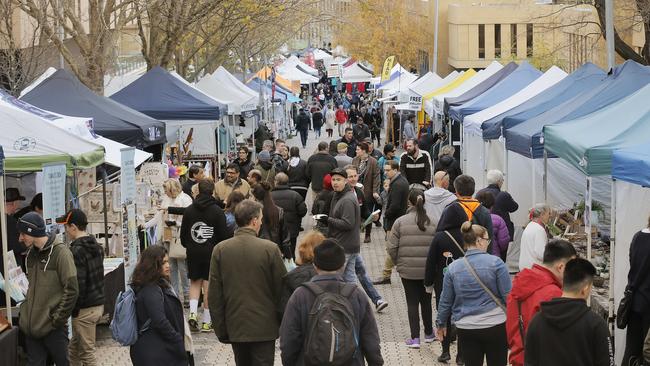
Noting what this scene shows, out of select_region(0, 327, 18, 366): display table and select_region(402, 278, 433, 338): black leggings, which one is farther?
→ select_region(402, 278, 433, 338): black leggings

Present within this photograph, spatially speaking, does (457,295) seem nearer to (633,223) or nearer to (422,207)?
(633,223)

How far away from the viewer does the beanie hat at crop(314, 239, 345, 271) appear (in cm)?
676

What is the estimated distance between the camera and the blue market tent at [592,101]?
1365 centimetres

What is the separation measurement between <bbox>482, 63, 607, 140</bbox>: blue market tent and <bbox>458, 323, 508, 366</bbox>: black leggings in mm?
7609

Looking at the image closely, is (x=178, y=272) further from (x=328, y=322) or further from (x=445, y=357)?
(x=328, y=322)

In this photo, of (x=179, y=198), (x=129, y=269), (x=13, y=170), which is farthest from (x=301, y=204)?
(x=13, y=170)

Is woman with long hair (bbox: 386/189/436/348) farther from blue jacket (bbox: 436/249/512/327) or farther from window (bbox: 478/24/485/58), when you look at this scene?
window (bbox: 478/24/485/58)

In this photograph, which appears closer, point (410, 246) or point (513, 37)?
point (410, 246)

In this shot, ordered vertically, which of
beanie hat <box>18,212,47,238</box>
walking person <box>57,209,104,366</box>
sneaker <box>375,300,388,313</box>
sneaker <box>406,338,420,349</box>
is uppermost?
beanie hat <box>18,212,47,238</box>

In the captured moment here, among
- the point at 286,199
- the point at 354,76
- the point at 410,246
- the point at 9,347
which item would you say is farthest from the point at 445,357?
the point at 354,76

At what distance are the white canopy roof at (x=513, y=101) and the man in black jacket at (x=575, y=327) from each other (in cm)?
1227

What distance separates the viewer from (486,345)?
8.78m

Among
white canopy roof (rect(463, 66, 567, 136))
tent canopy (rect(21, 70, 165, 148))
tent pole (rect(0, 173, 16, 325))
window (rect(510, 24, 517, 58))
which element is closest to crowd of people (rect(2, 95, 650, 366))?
tent pole (rect(0, 173, 16, 325))

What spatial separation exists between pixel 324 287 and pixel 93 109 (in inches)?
417
